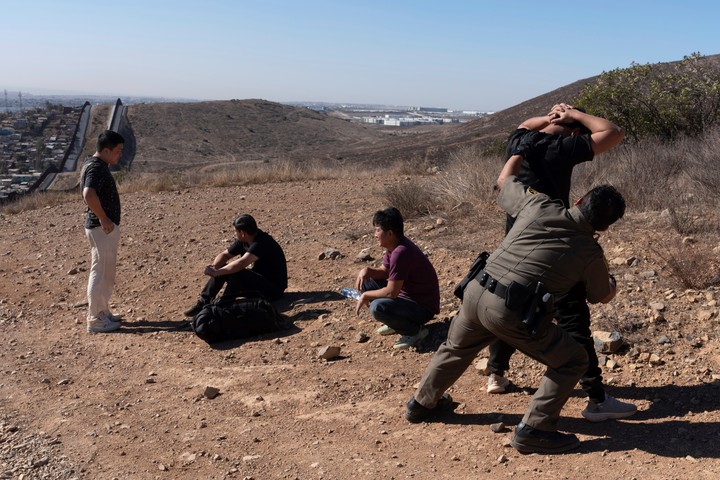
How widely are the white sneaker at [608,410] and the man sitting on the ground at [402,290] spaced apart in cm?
160

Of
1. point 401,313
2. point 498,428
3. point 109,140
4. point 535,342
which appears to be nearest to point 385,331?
point 401,313

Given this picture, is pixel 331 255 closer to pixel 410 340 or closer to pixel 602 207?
pixel 410 340

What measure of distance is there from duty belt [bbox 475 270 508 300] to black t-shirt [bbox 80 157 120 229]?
157 inches

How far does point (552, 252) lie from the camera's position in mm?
3428

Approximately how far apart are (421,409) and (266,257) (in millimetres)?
2955

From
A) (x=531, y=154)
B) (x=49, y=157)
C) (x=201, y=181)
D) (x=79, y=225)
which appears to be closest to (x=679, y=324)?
(x=531, y=154)

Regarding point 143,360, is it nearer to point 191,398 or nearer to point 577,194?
point 191,398

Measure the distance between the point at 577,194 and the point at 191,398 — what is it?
18.8 feet

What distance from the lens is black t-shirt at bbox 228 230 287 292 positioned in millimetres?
6660

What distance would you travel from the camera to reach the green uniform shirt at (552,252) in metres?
3.42

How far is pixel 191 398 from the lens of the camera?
502cm

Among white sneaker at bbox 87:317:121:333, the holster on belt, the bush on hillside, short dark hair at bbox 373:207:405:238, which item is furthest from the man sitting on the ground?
the bush on hillside

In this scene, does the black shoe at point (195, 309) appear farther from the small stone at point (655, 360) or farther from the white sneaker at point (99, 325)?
the small stone at point (655, 360)

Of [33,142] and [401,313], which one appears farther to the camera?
[33,142]
